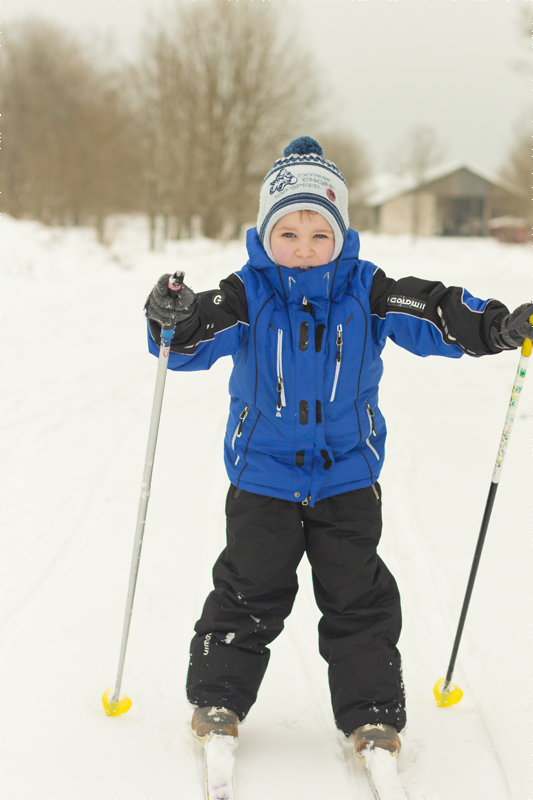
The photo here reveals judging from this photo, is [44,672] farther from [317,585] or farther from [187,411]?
[187,411]

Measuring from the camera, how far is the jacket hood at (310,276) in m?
2.09

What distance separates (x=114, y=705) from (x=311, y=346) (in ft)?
4.65

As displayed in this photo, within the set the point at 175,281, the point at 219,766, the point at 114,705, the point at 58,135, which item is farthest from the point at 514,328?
the point at 58,135

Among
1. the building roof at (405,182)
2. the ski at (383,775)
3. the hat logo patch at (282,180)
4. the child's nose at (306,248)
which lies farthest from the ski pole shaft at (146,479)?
the building roof at (405,182)

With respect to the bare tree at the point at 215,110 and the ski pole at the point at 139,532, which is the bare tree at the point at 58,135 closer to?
the bare tree at the point at 215,110

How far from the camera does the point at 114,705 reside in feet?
7.48

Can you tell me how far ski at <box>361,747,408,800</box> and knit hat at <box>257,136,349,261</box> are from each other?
1.58 meters

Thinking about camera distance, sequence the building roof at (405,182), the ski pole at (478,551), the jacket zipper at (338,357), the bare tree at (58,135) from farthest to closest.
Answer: the building roof at (405,182), the bare tree at (58,135), the ski pole at (478,551), the jacket zipper at (338,357)

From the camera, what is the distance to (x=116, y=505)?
375 centimetres

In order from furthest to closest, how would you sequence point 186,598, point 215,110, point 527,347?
point 215,110 → point 186,598 → point 527,347

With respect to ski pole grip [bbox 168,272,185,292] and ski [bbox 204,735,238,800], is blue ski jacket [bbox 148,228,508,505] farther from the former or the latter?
ski [bbox 204,735,238,800]

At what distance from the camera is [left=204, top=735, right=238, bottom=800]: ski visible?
195 cm

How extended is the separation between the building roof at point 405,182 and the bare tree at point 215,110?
17.5 metres

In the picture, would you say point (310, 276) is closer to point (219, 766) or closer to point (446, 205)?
point (219, 766)
